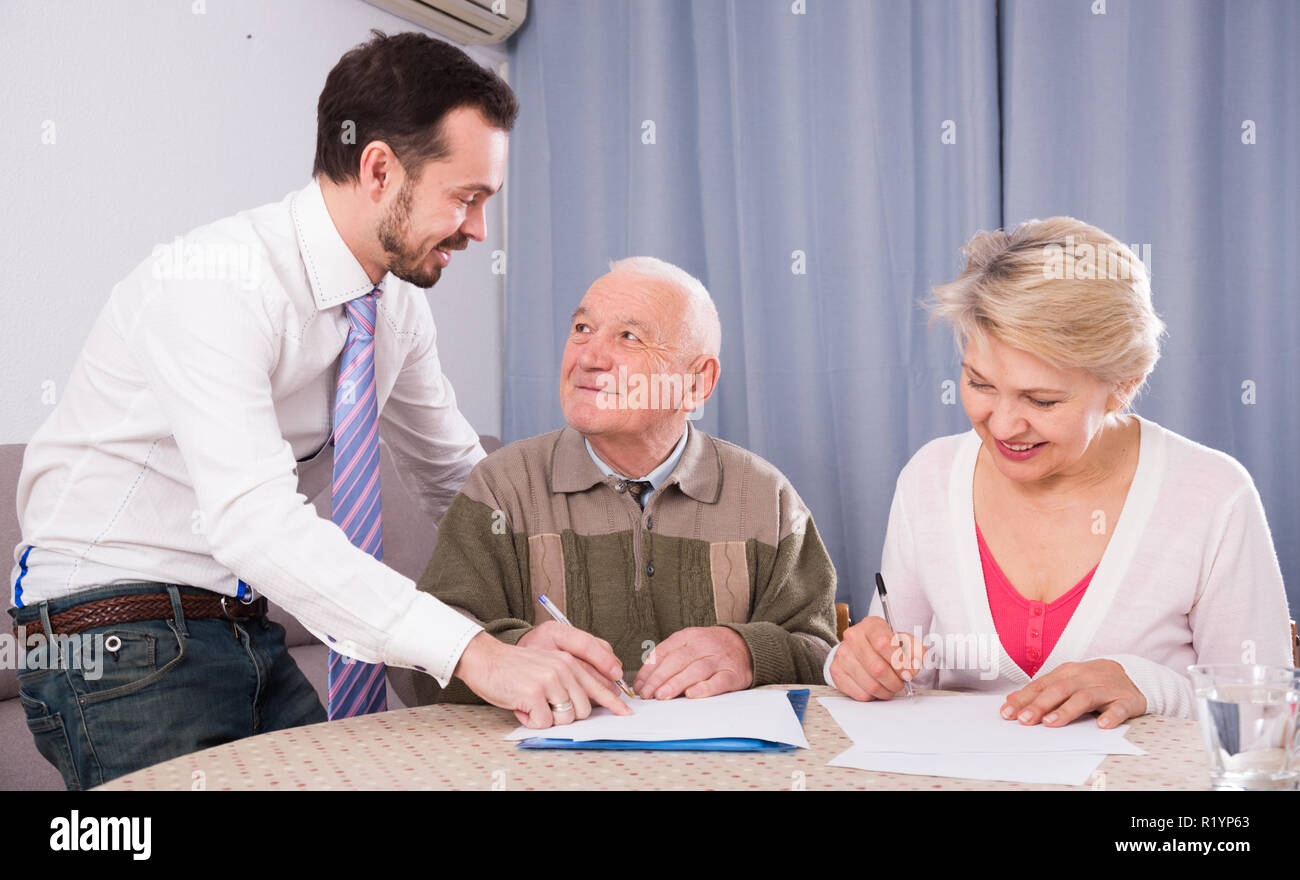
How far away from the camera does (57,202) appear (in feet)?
6.86

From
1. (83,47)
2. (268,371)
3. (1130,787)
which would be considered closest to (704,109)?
(83,47)

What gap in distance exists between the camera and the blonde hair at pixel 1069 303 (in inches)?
49.9

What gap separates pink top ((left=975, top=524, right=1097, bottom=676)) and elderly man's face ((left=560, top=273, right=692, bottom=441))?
0.55 meters

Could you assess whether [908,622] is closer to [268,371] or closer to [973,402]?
[973,402]

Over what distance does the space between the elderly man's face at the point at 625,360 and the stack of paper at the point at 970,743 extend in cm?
60

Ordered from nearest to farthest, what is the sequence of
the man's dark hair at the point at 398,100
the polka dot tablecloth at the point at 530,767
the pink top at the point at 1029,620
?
1. the polka dot tablecloth at the point at 530,767
2. the pink top at the point at 1029,620
3. the man's dark hair at the point at 398,100

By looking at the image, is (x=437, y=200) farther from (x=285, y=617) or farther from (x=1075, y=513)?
(x=285, y=617)

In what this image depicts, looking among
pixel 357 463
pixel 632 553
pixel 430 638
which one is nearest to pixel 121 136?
pixel 357 463

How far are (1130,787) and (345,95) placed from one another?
126 centimetres

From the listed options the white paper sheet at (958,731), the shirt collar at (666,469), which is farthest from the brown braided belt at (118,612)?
the white paper sheet at (958,731)

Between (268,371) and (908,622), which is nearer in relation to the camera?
(268,371)

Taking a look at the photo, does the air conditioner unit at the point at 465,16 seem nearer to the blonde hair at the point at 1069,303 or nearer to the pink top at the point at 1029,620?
the blonde hair at the point at 1069,303

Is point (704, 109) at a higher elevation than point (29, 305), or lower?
higher

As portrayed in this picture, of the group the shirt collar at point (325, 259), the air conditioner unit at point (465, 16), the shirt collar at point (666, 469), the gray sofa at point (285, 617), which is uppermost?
the air conditioner unit at point (465, 16)
